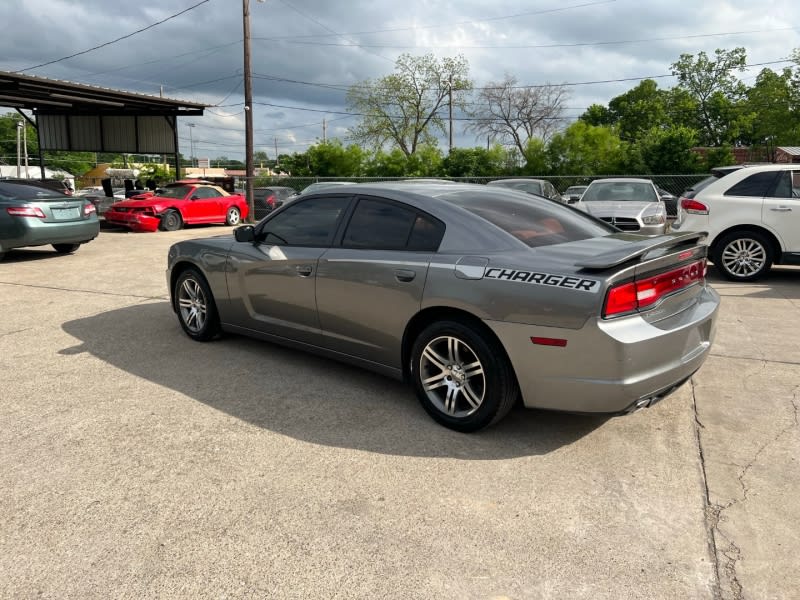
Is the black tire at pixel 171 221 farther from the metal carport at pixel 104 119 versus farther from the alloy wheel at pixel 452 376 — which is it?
the alloy wheel at pixel 452 376

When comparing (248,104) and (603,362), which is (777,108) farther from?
(603,362)

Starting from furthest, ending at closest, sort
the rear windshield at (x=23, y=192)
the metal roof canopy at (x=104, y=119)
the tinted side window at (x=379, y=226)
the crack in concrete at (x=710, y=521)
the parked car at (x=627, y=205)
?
the metal roof canopy at (x=104, y=119)
the parked car at (x=627, y=205)
the rear windshield at (x=23, y=192)
the tinted side window at (x=379, y=226)
the crack in concrete at (x=710, y=521)

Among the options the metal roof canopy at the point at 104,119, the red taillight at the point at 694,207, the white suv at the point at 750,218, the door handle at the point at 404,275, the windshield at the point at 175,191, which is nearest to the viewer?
the door handle at the point at 404,275

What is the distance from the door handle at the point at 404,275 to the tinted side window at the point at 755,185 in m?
6.80

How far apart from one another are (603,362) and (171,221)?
16.5m

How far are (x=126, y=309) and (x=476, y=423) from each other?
5154 mm

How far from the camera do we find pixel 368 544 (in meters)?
2.62

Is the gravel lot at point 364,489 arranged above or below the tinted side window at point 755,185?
below

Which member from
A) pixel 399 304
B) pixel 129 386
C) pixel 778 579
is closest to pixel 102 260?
pixel 129 386

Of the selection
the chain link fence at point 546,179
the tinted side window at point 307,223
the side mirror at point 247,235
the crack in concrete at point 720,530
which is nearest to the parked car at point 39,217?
the side mirror at point 247,235

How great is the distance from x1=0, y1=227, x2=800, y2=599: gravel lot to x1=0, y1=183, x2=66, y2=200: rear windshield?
649 cm

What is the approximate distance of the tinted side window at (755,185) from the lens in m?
8.51

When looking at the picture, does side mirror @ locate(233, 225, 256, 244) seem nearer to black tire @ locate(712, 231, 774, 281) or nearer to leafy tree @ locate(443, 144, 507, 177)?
black tire @ locate(712, 231, 774, 281)

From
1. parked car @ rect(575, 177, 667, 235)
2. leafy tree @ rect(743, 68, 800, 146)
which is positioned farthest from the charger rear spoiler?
leafy tree @ rect(743, 68, 800, 146)
